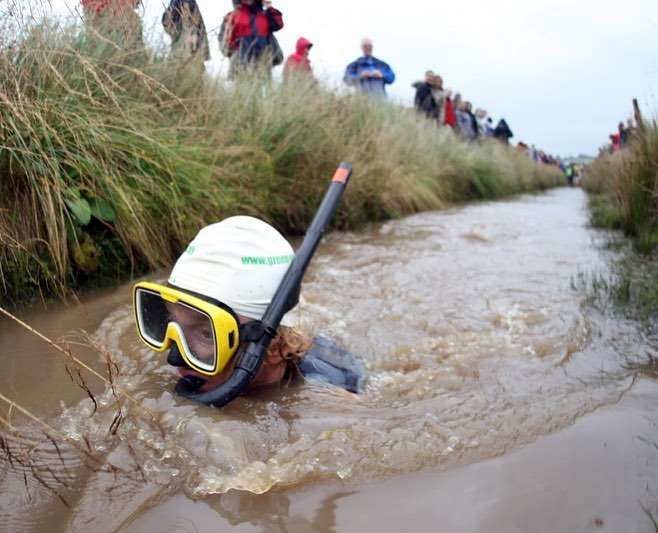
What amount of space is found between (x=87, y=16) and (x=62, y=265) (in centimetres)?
144

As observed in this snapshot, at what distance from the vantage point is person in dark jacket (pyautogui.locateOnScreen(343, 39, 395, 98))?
11.7 m

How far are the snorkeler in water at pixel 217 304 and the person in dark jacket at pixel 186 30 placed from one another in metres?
2.02

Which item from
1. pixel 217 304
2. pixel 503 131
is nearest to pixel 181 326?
pixel 217 304

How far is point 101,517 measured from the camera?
1.67 m

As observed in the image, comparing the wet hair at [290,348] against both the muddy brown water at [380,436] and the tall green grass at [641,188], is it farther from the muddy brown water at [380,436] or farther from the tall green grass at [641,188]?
the tall green grass at [641,188]

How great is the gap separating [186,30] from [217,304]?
10.5 feet

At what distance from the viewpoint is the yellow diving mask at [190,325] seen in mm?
2309

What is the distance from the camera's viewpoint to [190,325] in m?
2.46

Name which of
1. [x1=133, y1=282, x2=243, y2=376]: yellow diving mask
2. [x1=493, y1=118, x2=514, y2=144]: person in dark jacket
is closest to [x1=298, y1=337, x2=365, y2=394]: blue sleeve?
[x1=133, y1=282, x2=243, y2=376]: yellow diving mask

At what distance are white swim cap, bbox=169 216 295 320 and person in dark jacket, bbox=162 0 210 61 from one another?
198 centimetres

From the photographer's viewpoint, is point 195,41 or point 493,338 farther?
point 195,41

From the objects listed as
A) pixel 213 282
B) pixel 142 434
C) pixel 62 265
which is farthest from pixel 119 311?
pixel 142 434

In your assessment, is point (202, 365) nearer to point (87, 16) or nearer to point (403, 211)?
point (87, 16)

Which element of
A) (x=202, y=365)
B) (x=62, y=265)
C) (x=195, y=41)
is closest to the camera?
(x=202, y=365)
